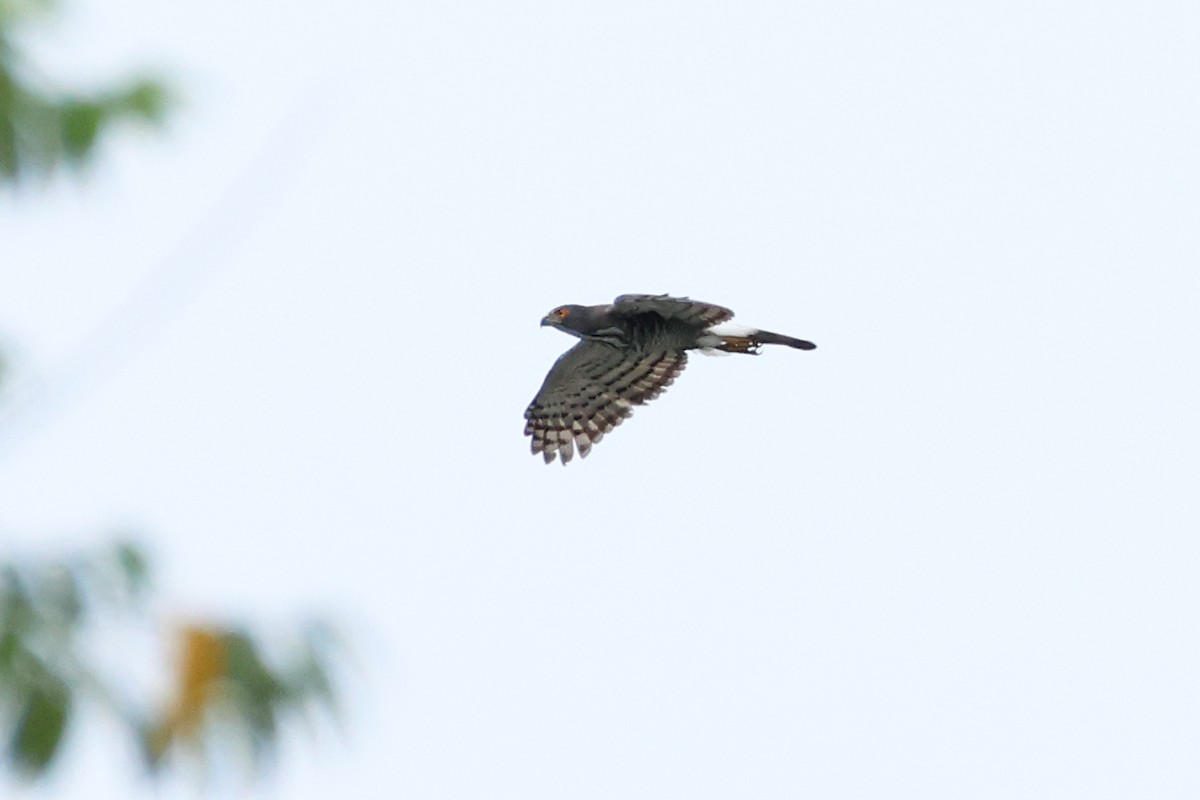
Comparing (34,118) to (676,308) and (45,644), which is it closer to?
(45,644)

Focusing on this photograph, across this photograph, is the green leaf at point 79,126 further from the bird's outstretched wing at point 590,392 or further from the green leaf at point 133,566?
the bird's outstretched wing at point 590,392

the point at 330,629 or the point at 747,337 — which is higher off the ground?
the point at 747,337

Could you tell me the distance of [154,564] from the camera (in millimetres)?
3475

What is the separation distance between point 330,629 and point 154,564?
394 mm

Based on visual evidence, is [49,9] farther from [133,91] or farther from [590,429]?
[590,429]

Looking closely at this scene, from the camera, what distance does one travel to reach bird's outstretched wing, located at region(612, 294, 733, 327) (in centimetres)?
1636

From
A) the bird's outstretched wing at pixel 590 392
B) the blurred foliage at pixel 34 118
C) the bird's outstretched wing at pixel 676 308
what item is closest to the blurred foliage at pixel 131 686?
the blurred foliage at pixel 34 118

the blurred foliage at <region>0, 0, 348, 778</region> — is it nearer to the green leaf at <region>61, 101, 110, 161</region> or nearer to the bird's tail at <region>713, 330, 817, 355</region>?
the green leaf at <region>61, 101, 110, 161</region>

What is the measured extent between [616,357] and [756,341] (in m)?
1.43

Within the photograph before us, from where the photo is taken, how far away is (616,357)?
17.4 m

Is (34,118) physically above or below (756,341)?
below

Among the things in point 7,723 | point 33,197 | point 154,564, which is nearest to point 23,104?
point 33,197

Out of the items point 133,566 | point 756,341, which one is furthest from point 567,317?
point 133,566

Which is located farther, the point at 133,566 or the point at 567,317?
the point at 567,317
